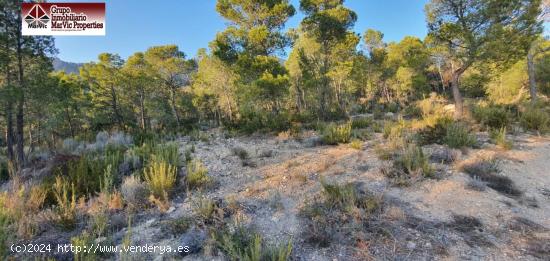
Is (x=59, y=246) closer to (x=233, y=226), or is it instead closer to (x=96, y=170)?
(x=233, y=226)

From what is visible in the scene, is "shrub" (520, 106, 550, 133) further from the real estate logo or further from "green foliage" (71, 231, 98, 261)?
the real estate logo

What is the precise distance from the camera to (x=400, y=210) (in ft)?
11.4

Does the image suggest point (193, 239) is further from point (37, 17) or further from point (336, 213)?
point (37, 17)

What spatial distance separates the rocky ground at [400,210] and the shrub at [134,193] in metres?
0.39

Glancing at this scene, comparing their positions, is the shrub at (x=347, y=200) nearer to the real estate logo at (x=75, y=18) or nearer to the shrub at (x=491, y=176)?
the shrub at (x=491, y=176)

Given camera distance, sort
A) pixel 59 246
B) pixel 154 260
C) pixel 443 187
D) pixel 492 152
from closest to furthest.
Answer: pixel 154 260 → pixel 59 246 → pixel 443 187 → pixel 492 152

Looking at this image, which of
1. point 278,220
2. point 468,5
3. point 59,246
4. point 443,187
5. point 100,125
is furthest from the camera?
point 100,125

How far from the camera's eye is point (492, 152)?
6.00 m

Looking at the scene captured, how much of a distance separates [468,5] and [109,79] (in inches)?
822

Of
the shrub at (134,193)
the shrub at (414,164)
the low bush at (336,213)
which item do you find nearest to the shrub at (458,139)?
the shrub at (414,164)

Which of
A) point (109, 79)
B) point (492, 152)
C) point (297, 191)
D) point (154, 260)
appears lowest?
point (154, 260)

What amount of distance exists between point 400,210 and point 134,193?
377 cm

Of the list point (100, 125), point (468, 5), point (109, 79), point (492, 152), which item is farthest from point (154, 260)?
point (100, 125)

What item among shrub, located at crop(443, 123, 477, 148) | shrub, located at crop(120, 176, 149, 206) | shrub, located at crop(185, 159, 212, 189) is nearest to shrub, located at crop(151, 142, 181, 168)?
shrub, located at crop(185, 159, 212, 189)
